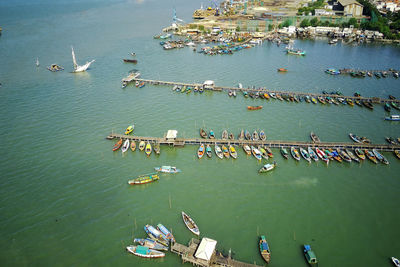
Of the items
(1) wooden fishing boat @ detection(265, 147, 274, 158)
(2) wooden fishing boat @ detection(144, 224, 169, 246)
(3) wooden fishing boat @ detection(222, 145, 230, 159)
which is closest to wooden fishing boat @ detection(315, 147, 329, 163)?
(1) wooden fishing boat @ detection(265, 147, 274, 158)

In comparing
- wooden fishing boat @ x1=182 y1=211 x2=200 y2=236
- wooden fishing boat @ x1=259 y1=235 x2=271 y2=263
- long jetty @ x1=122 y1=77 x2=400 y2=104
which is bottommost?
wooden fishing boat @ x1=259 y1=235 x2=271 y2=263

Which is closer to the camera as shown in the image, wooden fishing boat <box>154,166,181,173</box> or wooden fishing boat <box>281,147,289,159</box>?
wooden fishing boat <box>154,166,181,173</box>

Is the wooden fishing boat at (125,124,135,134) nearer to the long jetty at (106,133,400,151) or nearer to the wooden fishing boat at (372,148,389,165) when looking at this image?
the long jetty at (106,133,400,151)

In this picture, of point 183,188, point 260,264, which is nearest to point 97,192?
point 183,188

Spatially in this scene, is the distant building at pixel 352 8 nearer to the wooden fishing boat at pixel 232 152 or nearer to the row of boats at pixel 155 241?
the wooden fishing boat at pixel 232 152

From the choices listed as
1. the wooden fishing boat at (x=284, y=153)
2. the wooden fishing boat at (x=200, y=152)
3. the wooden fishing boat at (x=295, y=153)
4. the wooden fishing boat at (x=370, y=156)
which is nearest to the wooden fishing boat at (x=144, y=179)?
the wooden fishing boat at (x=200, y=152)
